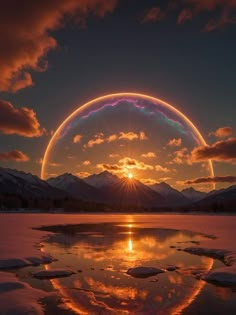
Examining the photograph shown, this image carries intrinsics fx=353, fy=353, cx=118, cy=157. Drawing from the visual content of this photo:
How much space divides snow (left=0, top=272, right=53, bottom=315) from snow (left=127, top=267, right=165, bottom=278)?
29.4 feet

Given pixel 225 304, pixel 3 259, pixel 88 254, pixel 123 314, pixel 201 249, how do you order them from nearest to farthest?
pixel 123 314, pixel 225 304, pixel 3 259, pixel 88 254, pixel 201 249

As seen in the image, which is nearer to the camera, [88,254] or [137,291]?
[137,291]

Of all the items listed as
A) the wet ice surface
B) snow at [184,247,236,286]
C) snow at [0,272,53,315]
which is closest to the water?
the wet ice surface

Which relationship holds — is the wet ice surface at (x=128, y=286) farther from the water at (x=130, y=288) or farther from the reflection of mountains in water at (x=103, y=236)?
the reflection of mountains in water at (x=103, y=236)

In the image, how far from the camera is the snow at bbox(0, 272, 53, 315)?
18.0 m

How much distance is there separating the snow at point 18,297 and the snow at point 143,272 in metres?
8.97

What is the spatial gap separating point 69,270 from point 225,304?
1399 centimetres

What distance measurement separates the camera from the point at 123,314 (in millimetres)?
17984

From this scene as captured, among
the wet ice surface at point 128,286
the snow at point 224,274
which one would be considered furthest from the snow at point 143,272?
the snow at point 224,274

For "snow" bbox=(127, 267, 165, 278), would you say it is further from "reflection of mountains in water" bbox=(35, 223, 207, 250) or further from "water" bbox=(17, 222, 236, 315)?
"reflection of mountains in water" bbox=(35, 223, 207, 250)

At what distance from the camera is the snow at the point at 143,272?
93.4ft

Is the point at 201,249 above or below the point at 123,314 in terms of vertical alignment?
above

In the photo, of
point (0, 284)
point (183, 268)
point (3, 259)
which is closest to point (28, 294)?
point (0, 284)

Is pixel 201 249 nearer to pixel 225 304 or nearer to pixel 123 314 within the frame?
pixel 225 304
